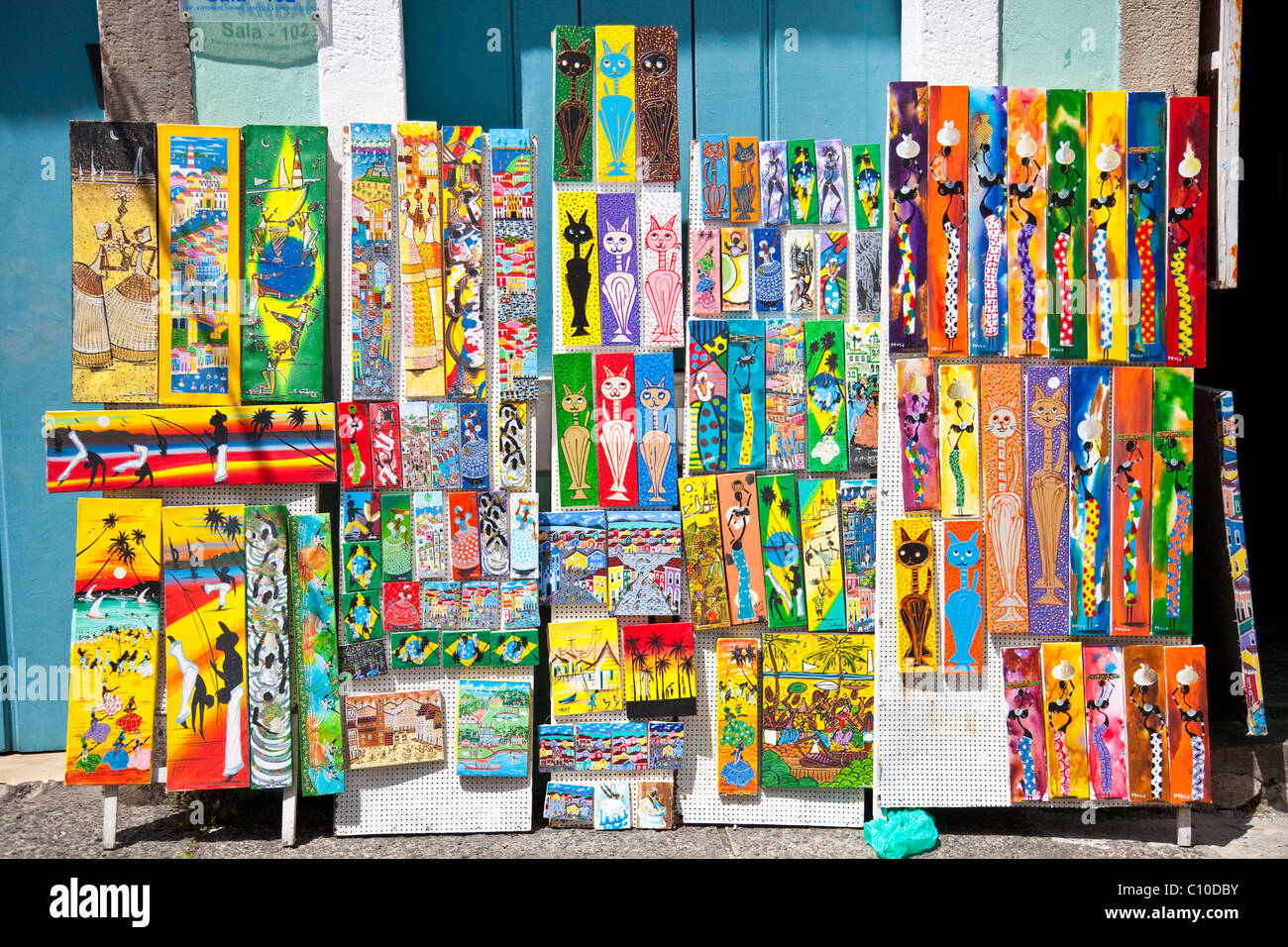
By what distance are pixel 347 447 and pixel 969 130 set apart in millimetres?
2597

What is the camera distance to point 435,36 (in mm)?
4246

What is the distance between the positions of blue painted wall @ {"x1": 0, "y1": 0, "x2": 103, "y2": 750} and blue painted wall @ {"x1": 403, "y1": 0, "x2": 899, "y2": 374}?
1530 millimetres

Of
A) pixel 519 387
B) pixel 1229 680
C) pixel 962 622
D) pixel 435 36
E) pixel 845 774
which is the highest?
pixel 435 36

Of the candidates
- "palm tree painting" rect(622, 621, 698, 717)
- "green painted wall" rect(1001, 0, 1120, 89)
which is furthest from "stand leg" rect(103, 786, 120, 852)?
"green painted wall" rect(1001, 0, 1120, 89)

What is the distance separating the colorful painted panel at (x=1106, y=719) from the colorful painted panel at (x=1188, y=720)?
18 cm

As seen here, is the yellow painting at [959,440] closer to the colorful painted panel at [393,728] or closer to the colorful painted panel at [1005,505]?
the colorful painted panel at [1005,505]

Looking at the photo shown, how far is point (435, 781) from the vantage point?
154 inches

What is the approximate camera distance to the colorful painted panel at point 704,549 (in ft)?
12.8

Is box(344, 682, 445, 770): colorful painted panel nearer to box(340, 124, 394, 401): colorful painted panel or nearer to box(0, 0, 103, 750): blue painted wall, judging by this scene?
box(340, 124, 394, 401): colorful painted panel

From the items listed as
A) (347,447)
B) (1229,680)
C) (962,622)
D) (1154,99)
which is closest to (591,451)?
(347,447)

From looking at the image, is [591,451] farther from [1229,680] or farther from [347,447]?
[1229,680]

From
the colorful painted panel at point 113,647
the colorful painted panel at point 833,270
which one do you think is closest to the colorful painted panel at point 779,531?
the colorful painted panel at point 833,270

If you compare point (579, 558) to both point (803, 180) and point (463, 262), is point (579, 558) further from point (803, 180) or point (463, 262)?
point (803, 180)

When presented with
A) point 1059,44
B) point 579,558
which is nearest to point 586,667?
point 579,558
